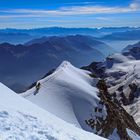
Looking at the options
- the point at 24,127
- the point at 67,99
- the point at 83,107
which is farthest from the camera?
the point at 67,99

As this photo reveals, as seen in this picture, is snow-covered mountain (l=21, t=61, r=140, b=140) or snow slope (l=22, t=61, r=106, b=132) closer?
snow-covered mountain (l=21, t=61, r=140, b=140)

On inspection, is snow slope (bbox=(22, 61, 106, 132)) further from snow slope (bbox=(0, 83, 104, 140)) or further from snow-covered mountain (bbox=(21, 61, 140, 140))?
snow slope (bbox=(0, 83, 104, 140))

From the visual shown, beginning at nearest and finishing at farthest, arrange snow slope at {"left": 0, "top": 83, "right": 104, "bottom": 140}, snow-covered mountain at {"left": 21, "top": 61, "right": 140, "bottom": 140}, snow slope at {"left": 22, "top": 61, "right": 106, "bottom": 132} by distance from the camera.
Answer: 1. snow slope at {"left": 0, "top": 83, "right": 104, "bottom": 140}
2. snow-covered mountain at {"left": 21, "top": 61, "right": 140, "bottom": 140}
3. snow slope at {"left": 22, "top": 61, "right": 106, "bottom": 132}

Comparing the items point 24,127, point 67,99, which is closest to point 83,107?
point 67,99

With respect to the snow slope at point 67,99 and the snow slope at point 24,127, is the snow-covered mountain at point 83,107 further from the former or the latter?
the snow slope at point 24,127

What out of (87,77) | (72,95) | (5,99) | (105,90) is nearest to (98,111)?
(105,90)

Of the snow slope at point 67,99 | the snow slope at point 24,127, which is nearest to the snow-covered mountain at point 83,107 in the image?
the snow slope at point 67,99

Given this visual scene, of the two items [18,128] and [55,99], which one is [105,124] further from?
[18,128]

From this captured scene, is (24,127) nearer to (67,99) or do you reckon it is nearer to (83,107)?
(83,107)

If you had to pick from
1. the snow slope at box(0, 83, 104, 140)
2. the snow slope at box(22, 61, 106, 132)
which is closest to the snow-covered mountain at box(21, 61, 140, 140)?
the snow slope at box(22, 61, 106, 132)
